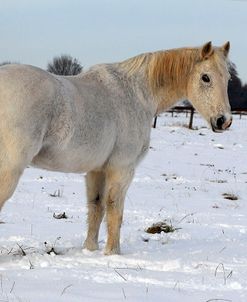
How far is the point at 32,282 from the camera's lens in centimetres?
391

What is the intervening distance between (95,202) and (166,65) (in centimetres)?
168

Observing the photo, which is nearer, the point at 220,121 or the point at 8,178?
the point at 8,178

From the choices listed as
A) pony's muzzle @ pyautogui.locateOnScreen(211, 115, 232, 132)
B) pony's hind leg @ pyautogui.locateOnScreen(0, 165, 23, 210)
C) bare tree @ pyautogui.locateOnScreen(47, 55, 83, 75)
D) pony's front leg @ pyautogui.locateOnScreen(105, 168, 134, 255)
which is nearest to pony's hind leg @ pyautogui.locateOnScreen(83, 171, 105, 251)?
pony's front leg @ pyautogui.locateOnScreen(105, 168, 134, 255)

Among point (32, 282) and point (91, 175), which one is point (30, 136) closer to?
point (32, 282)

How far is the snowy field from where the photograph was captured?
12.6ft

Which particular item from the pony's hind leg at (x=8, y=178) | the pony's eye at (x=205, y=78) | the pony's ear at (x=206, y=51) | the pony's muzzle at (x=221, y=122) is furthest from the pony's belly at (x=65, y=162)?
the pony's ear at (x=206, y=51)

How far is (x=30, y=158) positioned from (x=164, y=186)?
5851mm

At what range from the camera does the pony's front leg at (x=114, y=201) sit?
5.35 m

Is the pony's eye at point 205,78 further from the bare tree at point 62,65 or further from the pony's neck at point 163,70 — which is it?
the bare tree at point 62,65

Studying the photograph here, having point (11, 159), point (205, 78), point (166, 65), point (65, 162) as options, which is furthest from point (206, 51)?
point (11, 159)

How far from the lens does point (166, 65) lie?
18.9 ft

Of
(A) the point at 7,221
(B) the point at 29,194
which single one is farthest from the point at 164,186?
(A) the point at 7,221

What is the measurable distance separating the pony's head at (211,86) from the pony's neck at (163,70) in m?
0.09

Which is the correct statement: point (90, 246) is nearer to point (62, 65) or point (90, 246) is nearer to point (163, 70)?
point (163, 70)
